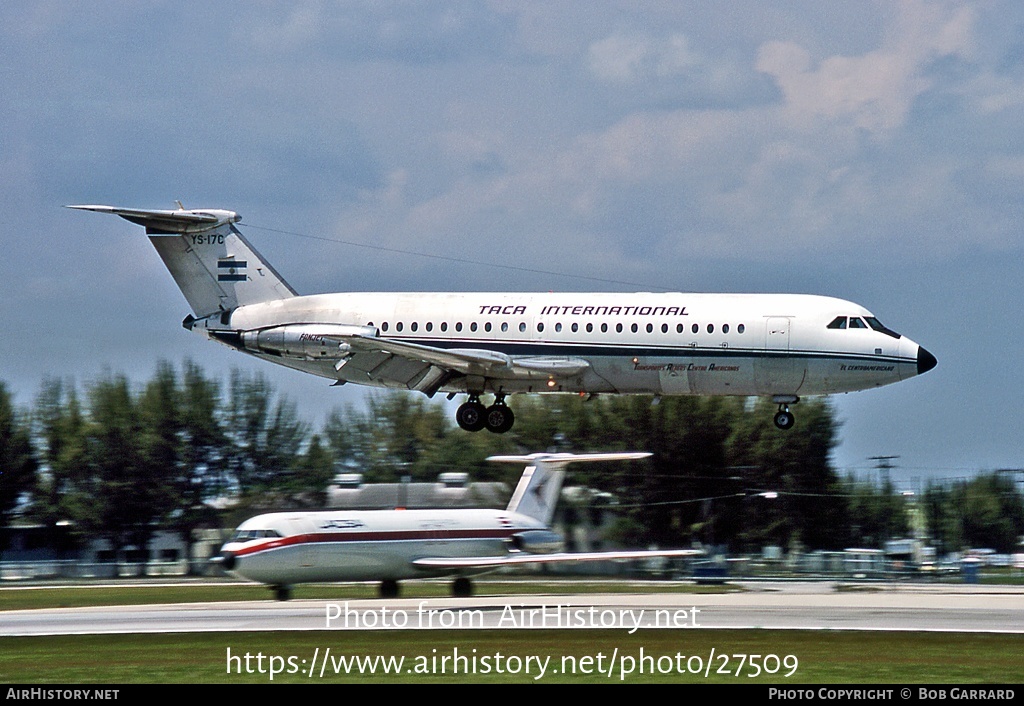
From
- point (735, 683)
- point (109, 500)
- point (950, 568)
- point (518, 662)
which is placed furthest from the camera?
point (109, 500)

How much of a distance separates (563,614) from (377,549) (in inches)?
326

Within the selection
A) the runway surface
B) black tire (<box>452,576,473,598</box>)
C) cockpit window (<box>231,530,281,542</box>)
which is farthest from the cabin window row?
the runway surface

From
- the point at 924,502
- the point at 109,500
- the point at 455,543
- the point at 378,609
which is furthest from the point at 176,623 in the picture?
the point at 924,502

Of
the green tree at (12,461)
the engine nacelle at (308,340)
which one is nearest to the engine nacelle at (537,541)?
the engine nacelle at (308,340)

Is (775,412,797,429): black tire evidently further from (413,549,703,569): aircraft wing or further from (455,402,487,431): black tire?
(455,402,487,431): black tire

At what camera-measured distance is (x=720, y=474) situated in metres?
87.3

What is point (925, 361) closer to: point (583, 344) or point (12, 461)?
point (583, 344)

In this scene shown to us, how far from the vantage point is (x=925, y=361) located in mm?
47656

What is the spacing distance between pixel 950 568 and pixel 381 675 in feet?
134

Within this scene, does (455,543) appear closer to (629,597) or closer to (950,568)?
(629,597)

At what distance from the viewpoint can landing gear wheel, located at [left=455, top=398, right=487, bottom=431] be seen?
51.7 m

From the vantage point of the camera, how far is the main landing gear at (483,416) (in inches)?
2030

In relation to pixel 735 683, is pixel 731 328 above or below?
above

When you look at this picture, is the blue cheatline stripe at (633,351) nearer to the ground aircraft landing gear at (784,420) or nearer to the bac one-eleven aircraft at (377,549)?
the ground aircraft landing gear at (784,420)
